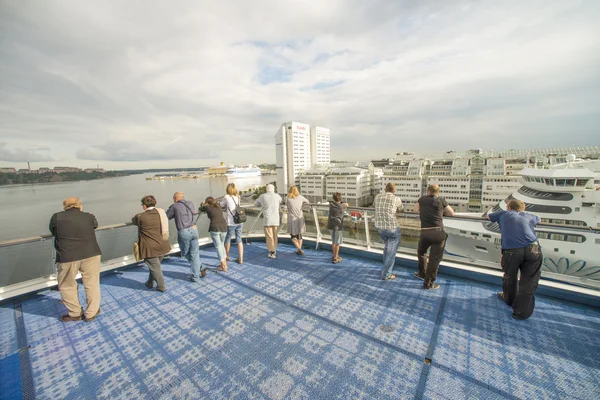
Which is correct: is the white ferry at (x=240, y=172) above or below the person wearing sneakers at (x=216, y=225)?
above

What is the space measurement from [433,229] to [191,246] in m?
3.41

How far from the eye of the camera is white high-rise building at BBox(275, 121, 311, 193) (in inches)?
2091

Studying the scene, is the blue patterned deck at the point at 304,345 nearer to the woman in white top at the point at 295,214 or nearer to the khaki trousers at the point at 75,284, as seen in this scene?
the khaki trousers at the point at 75,284

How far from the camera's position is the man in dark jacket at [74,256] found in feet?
8.39

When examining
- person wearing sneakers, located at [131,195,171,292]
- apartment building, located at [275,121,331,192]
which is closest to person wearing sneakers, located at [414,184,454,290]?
person wearing sneakers, located at [131,195,171,292]

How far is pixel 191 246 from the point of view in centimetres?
354

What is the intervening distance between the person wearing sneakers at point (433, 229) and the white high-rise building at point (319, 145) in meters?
59.0

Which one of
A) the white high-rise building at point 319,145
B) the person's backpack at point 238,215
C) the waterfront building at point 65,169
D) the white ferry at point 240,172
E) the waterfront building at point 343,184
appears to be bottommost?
the waterfront building at point 343,184

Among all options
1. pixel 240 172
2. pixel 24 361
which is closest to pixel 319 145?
pixel 240 172

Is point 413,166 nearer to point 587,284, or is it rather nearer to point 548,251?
point 548,251

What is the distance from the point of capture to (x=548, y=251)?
9.26m

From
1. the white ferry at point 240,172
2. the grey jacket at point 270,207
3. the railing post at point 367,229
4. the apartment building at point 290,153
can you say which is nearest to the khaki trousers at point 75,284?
the grey jacket at point 270,207

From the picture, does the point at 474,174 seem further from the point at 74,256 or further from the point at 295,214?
the point at 74,256

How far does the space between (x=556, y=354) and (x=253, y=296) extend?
9.67ft
